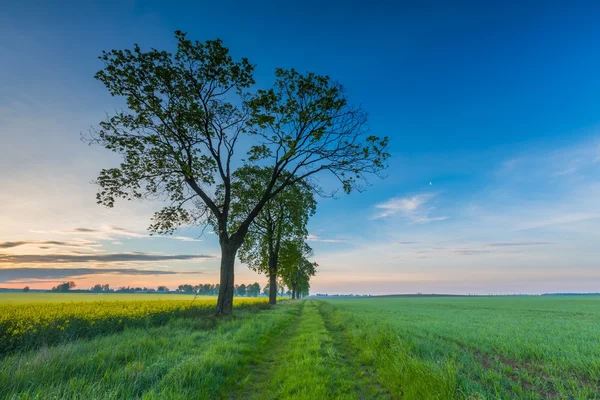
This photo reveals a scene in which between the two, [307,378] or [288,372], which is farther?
[288,372]

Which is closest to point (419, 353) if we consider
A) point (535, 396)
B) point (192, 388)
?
point (535, 396)

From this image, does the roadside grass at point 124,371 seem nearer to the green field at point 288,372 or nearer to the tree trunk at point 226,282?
the green field at point 288,372

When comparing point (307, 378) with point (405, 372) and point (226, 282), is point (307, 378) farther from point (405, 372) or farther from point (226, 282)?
point (226, 282)

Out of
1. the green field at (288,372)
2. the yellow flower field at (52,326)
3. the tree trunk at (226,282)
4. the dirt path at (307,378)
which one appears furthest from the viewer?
the tree trunk at (226,282)

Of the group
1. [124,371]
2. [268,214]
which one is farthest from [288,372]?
[268,214]

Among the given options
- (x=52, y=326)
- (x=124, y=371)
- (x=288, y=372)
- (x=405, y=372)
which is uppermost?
(x=52, y=326)

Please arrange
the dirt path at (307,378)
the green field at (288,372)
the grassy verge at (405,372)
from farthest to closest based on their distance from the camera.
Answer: the dirt path at (307,378) → the grassy verge at (405,372) → the green field at (288,372)

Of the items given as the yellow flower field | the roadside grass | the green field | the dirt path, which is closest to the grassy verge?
the green field

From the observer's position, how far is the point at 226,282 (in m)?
17.0

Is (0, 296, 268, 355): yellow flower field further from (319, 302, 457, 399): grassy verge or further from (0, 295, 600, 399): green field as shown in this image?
(319, 302, 457, 399): grassy verge

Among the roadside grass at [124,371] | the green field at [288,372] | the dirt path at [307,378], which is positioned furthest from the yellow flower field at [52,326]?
the dirt path at [307,378]

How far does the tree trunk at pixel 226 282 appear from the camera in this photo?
16812mm

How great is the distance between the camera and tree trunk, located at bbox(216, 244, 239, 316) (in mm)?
16812

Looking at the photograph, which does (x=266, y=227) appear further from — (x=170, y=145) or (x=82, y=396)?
(x=82, y=396)
